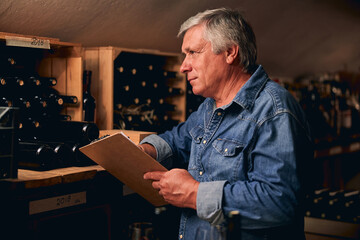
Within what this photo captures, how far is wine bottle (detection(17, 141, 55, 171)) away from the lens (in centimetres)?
232

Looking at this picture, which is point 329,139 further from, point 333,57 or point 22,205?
point 22,205

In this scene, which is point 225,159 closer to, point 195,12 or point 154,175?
point 154,175

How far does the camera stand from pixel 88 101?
3145mm

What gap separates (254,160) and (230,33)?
587mm

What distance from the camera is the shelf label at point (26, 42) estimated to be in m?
2.51

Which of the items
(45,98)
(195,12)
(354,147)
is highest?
(195,12)

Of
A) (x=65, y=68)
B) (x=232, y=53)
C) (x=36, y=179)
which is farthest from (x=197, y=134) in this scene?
(x=65, y=68)

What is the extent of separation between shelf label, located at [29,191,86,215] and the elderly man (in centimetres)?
63

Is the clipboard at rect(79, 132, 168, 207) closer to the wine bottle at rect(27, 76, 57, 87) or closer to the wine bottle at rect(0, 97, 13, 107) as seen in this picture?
the wine bottle at rect(0, 97, 13, 107)

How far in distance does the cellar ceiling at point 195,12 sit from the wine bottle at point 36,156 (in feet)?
3.21

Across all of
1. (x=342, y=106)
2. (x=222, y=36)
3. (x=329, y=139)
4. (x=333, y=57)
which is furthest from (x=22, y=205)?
(x=333, y=57)

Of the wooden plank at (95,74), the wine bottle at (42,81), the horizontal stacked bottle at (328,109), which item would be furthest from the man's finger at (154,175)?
the horizontal stacked bottle at (328,109)

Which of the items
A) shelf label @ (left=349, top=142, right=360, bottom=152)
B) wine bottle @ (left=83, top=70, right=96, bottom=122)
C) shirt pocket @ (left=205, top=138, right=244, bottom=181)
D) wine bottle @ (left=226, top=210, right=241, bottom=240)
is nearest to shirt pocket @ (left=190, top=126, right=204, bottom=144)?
shirt pocket @ (left=205, top=138, right=244, bottom=181)

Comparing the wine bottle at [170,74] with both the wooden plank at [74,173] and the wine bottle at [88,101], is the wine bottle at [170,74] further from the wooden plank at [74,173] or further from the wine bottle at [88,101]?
the wooden plank at [74,173]
